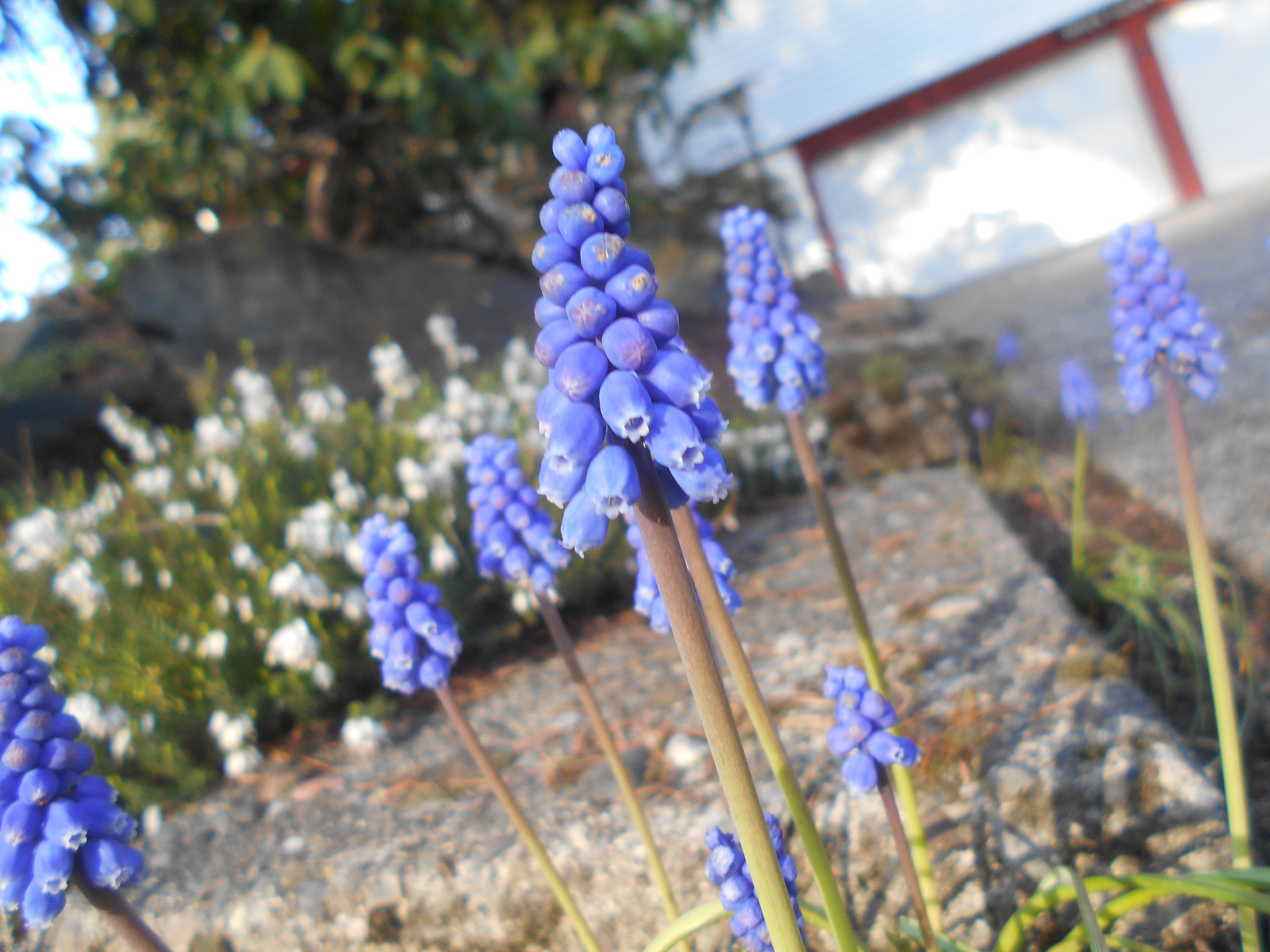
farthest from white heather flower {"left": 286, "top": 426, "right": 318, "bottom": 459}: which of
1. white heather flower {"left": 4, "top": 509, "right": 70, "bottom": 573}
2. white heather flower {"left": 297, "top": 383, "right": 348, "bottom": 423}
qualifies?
white heather flower {"left": 4, "top": 509, "right": 70, "bottom": 573}

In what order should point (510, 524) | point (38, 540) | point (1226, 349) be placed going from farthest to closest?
point (1226, 349), point (38, 540), point (510, 524)

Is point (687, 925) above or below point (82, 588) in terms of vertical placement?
below

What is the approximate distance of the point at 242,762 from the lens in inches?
111

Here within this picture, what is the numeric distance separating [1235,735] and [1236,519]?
1.85 m

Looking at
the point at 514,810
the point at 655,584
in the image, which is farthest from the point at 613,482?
the point at 514,810

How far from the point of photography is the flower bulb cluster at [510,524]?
1.82m

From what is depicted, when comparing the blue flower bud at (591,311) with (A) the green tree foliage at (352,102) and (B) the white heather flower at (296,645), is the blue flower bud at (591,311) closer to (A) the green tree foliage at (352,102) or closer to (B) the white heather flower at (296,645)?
(B) the white heather flower at (296,645)

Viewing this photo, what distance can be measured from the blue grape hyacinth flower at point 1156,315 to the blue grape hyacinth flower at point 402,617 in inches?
64.5

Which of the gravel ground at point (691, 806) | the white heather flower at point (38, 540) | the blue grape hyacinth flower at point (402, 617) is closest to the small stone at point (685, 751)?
the gravel ground at point (691, 806)

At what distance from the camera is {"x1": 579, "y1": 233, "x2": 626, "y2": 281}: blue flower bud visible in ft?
2.98

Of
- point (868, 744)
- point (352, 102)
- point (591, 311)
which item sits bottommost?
point (868, 744)

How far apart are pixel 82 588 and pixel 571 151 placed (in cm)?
303

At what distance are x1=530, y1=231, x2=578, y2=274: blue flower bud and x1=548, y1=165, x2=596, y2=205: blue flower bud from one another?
0.14 feet

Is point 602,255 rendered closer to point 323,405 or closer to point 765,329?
point 765,329
